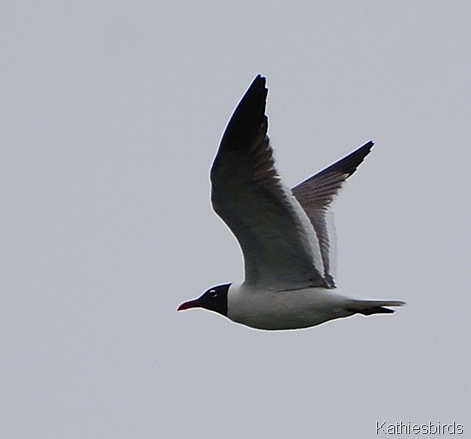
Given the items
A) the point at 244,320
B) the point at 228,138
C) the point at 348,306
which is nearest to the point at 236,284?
the point at 244,320

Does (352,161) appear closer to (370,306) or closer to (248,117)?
(370,306)

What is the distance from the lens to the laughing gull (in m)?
9.41

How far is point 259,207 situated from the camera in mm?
9695

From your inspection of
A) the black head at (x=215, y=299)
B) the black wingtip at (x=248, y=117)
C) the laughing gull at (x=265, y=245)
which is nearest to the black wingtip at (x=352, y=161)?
the laughing gull at (x=265, y=245)

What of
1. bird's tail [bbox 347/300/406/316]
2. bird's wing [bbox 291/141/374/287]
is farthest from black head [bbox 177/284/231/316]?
bird's tail [bbox 347/300/406/316]

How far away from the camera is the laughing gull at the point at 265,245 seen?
941 cm

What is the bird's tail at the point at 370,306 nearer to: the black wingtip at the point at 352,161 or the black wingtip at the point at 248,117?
the black wingtip at the point at 248,117

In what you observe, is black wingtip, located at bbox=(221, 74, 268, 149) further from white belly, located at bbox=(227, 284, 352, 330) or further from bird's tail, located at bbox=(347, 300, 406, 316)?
bird's tail, located at bbox=(347, 300, 406, 316)

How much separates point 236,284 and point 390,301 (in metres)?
1.52

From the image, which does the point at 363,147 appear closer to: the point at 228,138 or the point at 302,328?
the point at 302,328

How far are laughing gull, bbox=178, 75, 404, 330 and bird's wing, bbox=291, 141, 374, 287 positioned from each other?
0.03 meters

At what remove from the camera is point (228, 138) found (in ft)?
30.7

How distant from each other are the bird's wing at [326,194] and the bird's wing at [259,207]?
30.4 inches

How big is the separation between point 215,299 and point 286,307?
773mm
